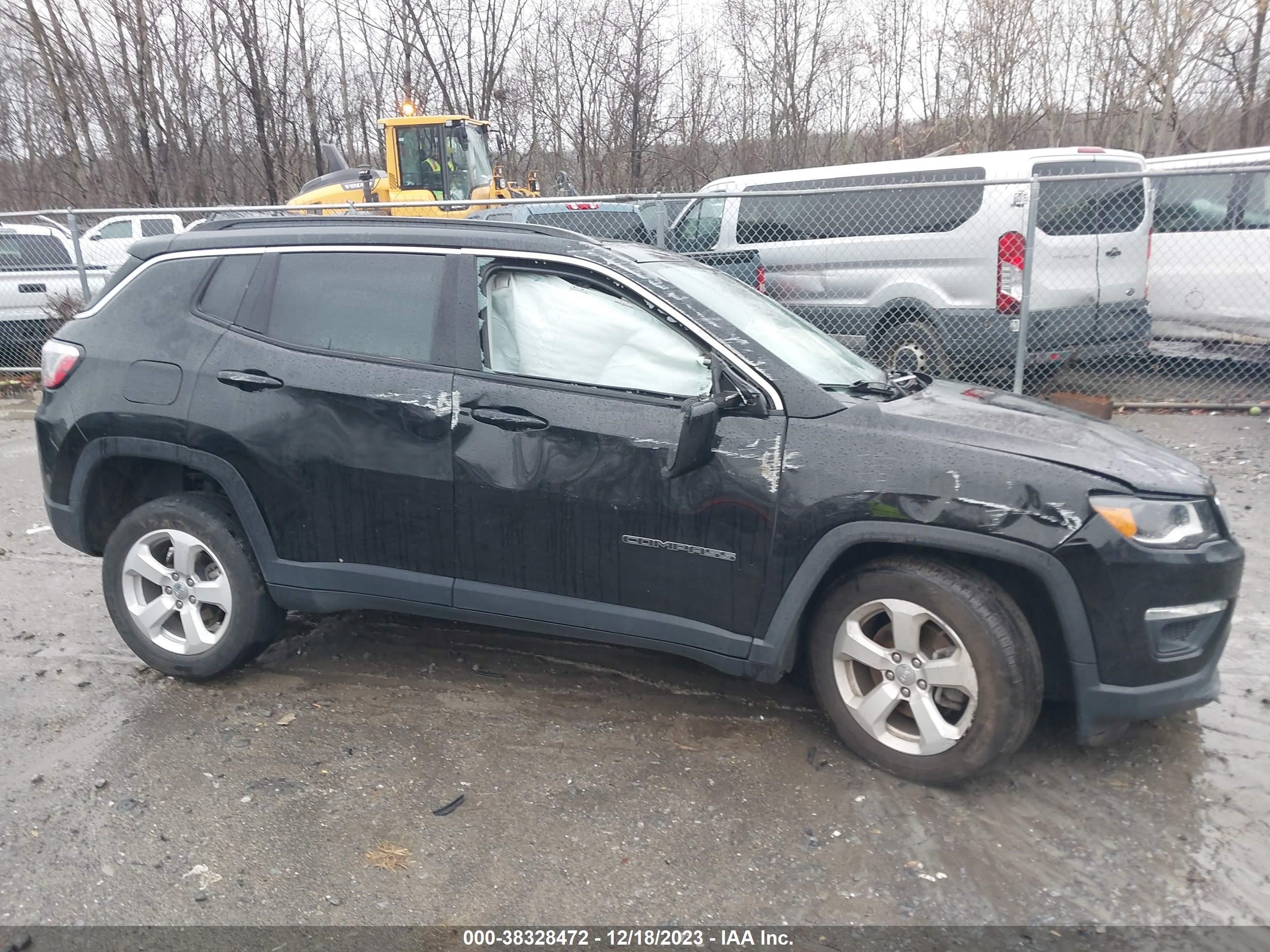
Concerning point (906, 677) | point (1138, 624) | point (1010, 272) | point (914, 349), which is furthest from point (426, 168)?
point (1138, 624)

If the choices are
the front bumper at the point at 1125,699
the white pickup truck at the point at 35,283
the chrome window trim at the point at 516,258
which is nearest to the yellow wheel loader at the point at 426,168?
the white pickup truck at the point at 35,283

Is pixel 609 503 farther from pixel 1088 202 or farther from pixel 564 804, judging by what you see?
pixel 1088 202

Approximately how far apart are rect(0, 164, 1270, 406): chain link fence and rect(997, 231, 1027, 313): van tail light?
13mm

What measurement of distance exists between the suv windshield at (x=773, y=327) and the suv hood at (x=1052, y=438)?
30 centimetres

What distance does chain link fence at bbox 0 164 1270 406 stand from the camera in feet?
25.7

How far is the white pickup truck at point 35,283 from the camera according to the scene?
10781 millimetres

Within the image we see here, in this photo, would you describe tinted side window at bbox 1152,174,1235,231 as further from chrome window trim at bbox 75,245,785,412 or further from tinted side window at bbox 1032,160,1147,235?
chrome window trim at bbox 75,245,785,412

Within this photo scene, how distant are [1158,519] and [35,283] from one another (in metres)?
11.9

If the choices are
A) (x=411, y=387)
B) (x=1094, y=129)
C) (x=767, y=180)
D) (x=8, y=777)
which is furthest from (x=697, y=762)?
(x=1094, y=129)

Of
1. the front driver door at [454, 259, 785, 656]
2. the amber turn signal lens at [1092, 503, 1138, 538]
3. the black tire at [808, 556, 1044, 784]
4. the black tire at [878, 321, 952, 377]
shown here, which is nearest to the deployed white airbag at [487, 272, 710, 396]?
the front driver door at [454, 259, 785, 656]

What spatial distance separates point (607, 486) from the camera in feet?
10.9

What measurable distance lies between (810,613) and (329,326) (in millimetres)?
2213

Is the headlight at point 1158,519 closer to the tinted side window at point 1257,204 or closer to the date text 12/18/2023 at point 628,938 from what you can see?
the date text 12/18/2023 at point 628,938

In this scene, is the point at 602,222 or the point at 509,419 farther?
the point at 602,222
